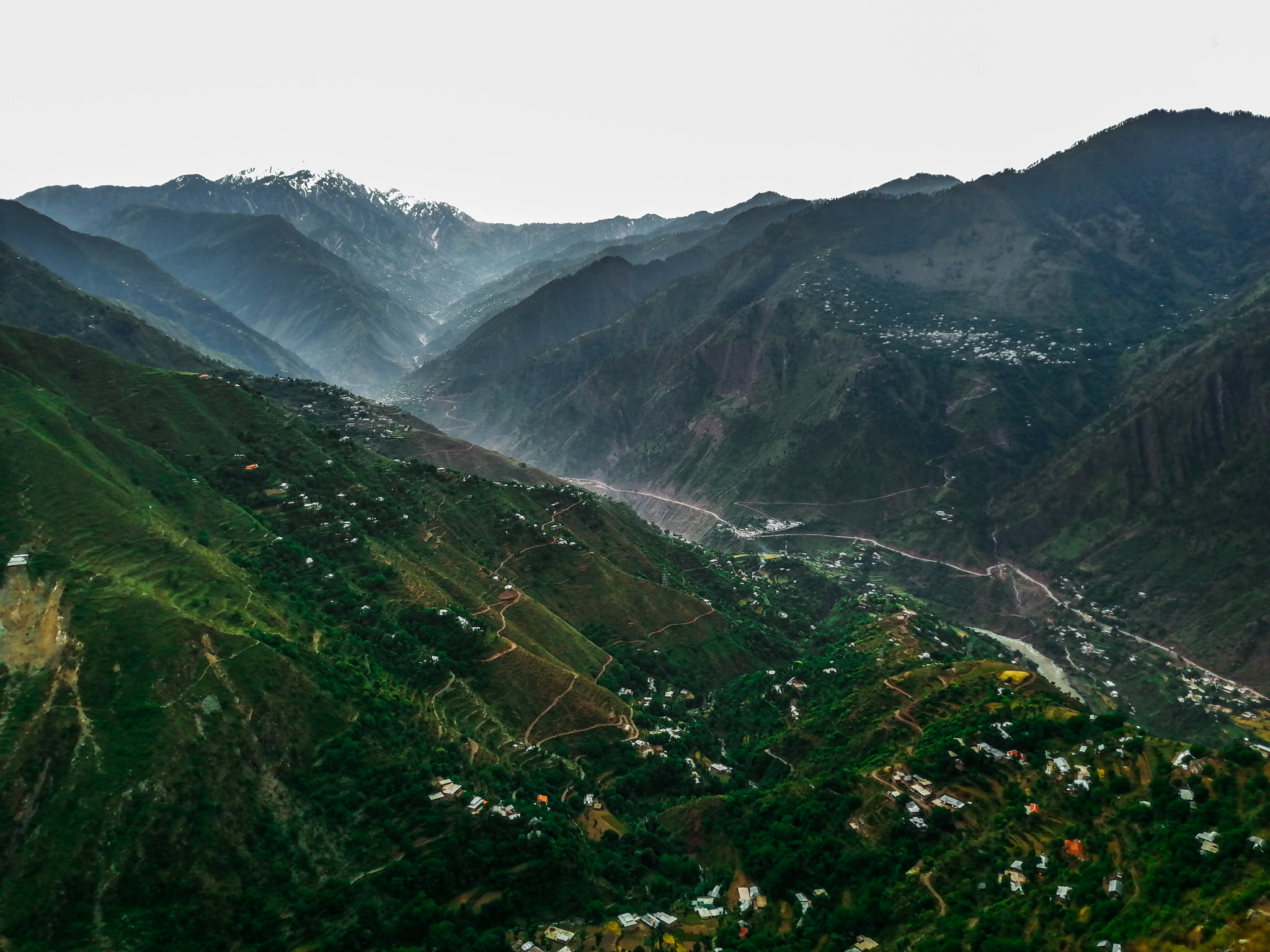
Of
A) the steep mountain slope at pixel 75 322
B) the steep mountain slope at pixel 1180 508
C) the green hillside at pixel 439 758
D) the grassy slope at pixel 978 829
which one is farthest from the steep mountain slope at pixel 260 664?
the steep mountain slope at pixel 75 322

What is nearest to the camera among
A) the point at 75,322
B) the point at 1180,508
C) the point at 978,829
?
the point at 978,829

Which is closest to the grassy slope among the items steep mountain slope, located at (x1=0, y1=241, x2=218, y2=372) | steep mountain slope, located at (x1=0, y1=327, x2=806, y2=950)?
steep mountain slope, located at (x1=0, y1=327, x2=806, y2=950)

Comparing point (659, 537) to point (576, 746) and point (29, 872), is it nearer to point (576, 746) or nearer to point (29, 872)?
point (576, 746)

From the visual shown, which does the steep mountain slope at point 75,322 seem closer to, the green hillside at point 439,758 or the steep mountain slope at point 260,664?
the steep mountain slope at point 260,664

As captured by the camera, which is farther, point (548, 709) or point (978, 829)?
point (548, 709)

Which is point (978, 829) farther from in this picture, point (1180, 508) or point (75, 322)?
point (75, 322)

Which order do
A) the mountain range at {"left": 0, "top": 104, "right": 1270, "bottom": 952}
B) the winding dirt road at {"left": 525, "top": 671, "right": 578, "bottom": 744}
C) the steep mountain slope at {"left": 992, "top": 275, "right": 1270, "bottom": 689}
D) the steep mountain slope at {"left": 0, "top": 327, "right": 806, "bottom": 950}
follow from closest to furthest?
the mountain range at {"left": 0, "top": 104, "right": 1270, "bottom": 952} → the steep mountain slope at {"left": 0, "top": 327, "right": 806, "bottom": 950} → the winding dirt road at {"left": 525, "top": 671, "right": 578, "bottom": 744} → the steep mountain slope at {"left": 992, "top": 275, "right": 1270, "bottom": 689}

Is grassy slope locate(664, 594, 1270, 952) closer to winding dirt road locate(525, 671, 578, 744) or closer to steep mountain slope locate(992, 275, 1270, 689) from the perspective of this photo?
winding dirt road locate(525, 671, 578, 744)

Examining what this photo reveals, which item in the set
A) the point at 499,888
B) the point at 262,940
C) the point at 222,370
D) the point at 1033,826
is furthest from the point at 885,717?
the point at 222,370

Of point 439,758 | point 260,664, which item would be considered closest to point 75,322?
point 260,664

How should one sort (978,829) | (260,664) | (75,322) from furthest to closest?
(75,322)
(260,664)
(978,829)

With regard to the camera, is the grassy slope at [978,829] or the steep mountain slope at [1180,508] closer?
the grassy slope at [978,829]
